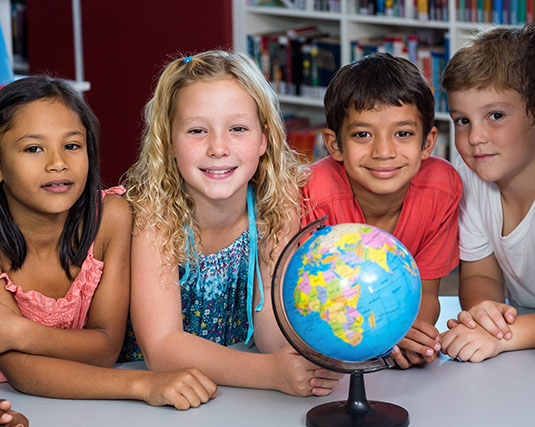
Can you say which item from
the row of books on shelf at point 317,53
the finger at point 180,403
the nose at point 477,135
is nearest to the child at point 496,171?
the nose at point 477,135

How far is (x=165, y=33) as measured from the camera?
5852 millimetres

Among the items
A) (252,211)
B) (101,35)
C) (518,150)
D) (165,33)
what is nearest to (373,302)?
(252,211)

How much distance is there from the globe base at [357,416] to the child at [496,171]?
423mm

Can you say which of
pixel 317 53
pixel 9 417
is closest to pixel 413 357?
pixel 9 417

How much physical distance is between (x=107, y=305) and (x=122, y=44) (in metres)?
4.29

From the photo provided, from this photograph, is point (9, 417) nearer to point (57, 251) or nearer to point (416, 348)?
point (57, 251)

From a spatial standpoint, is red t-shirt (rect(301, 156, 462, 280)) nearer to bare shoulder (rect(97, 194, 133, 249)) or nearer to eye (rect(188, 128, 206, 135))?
eye (rect(188, 128, 206, 135))

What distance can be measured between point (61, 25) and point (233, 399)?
515 cm

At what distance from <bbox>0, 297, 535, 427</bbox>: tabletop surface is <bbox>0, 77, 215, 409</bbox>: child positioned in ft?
0.22

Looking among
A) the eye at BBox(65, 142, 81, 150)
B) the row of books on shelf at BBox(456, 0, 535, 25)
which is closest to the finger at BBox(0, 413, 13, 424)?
the eye at BBox(65, 142, 81, 150)

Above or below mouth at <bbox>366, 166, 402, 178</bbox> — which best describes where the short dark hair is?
above

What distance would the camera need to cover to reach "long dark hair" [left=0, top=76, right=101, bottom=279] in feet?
6.64

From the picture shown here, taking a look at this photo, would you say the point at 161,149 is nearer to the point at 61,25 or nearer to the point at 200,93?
the point at 200,93

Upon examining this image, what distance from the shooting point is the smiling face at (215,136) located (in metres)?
2.06
